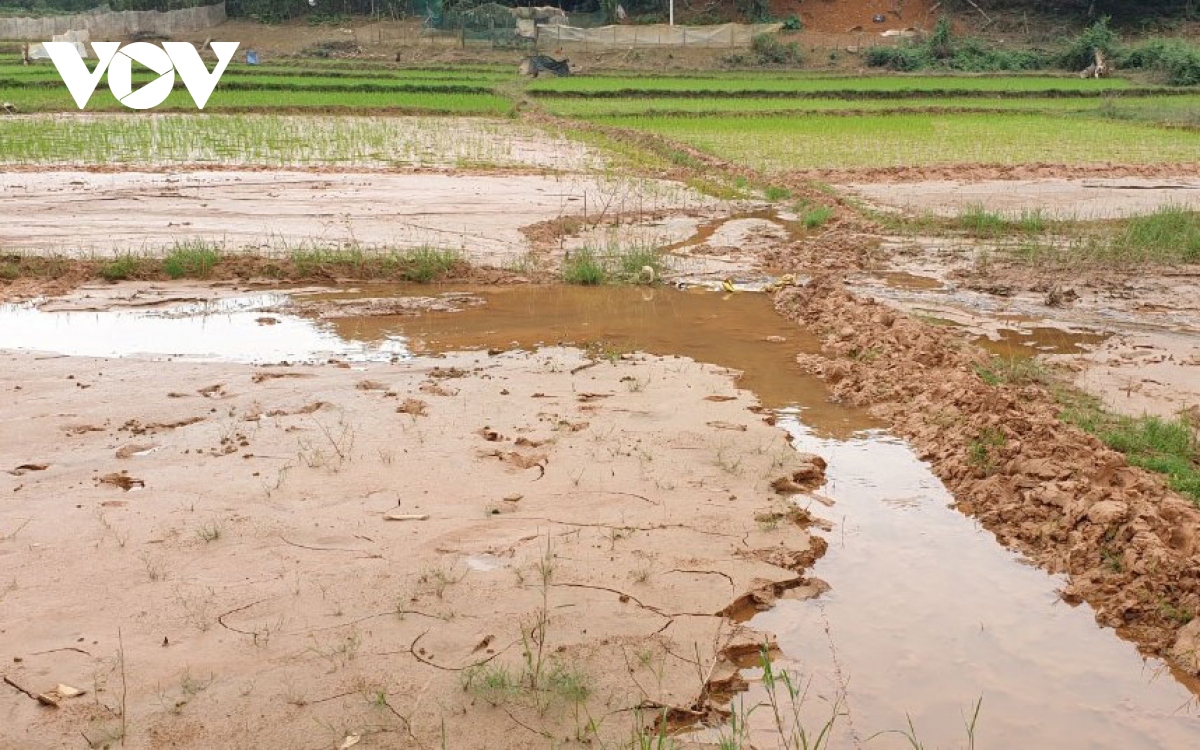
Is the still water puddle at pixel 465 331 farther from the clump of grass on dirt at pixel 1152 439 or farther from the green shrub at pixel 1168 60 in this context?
the green shrub at pixel 1168 60

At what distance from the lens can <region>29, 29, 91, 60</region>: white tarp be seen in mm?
35375

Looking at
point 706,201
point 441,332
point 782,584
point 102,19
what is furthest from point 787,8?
point 782,584

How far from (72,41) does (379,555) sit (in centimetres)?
3650

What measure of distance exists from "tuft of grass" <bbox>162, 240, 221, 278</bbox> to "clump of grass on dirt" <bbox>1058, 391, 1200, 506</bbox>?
6.83m

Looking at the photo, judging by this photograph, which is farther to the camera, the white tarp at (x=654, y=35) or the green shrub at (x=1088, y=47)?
the white tarp at (x=654, y=35)

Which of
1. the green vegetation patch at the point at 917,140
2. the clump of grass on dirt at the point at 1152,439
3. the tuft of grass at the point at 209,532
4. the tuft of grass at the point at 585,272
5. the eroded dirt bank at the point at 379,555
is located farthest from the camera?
the green vegetation patch at the point at 917,140

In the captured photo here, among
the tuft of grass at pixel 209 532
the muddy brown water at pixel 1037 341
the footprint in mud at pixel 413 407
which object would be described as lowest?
the muddy brown water at pixel 1037 341

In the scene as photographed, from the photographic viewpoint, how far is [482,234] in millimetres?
11219

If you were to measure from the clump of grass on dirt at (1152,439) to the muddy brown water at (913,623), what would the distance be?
836mm

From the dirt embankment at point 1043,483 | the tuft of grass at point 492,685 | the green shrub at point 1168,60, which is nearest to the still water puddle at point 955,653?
the dirt embankment at point 1043,483

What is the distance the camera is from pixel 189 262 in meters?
9.34

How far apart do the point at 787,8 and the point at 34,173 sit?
106ft

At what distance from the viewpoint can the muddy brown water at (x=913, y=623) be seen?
3.21 m

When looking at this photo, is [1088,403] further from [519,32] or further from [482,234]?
[519,32]
